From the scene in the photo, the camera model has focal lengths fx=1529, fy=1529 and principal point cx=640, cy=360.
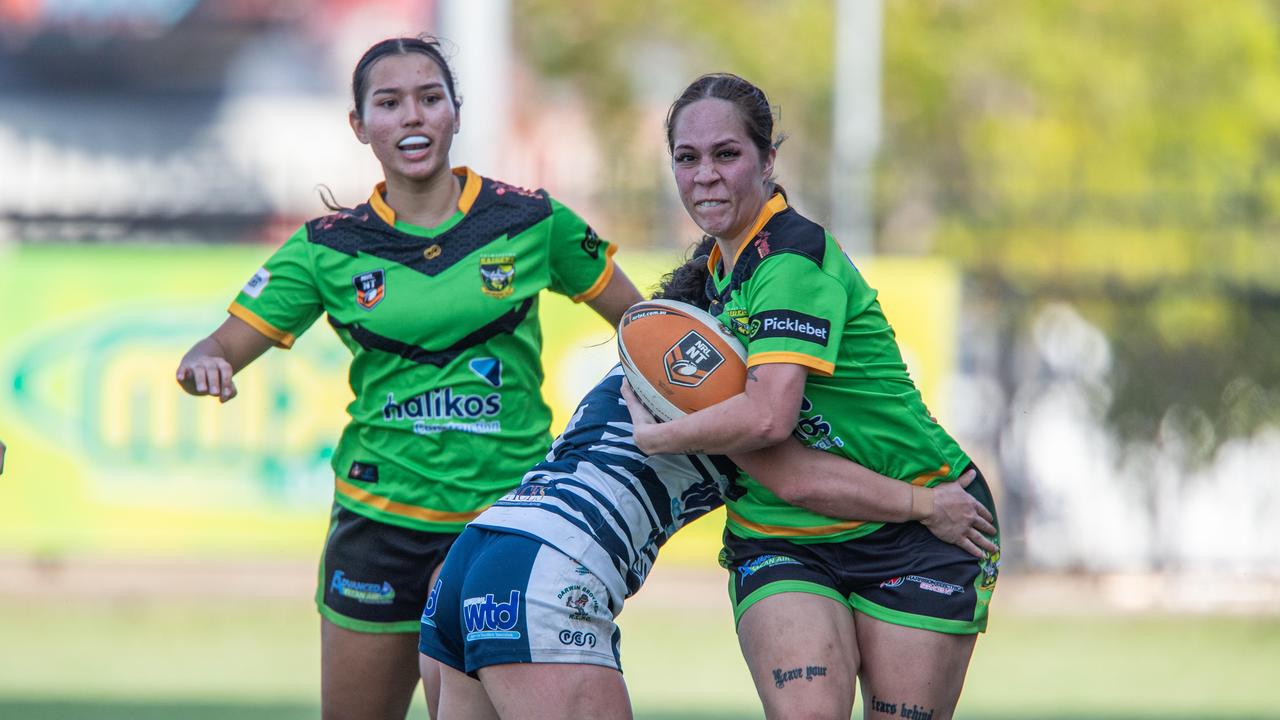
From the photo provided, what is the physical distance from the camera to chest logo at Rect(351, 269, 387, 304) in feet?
13.9

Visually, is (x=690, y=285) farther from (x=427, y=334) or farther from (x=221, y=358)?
(x=221, y=358)

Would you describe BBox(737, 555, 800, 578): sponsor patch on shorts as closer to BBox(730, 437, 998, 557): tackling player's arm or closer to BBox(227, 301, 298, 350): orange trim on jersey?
BBox(730, 437, 998, 557): tackling player's arm

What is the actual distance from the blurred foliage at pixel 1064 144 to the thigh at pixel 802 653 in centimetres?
728

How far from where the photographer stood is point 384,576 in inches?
168

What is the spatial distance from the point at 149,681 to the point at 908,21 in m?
20.3

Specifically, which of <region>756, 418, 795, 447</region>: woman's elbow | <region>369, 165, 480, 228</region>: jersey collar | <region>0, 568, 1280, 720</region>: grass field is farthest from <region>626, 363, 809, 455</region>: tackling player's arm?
<region>0, 568, 1280, 720</region>: grass field

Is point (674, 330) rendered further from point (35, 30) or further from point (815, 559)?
point (35, 30)

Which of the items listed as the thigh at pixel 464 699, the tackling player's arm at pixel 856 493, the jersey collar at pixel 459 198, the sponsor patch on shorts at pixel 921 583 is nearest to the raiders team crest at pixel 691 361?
the tackling player's arm at pixel 856 493

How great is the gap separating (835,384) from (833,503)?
11.3 inches

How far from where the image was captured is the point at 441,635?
3.46 meters

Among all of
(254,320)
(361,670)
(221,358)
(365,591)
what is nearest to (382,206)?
(254,320)

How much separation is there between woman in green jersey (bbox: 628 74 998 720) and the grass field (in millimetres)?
3401

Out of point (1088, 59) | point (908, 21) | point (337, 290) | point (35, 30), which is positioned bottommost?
point (337, 290)

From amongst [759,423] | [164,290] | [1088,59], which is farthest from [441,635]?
[1088,59]
